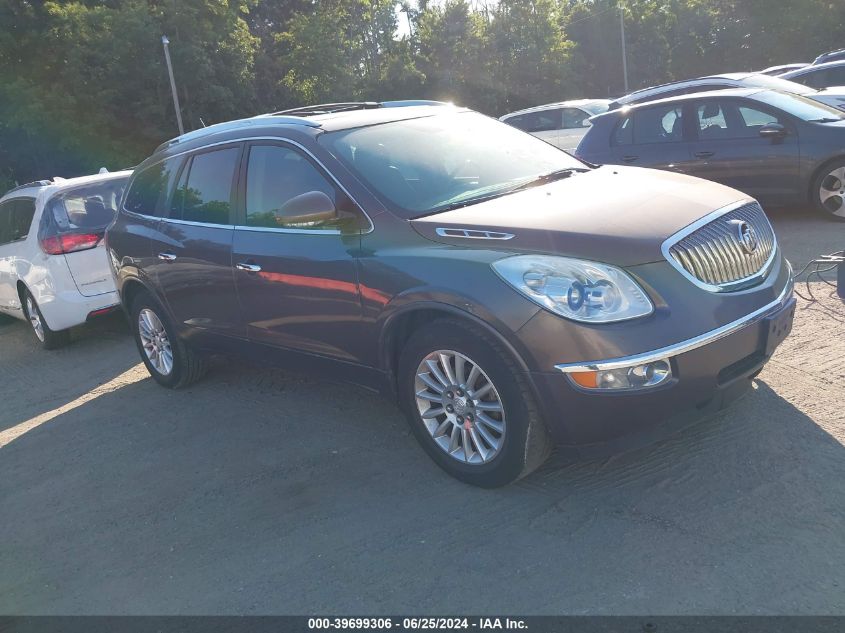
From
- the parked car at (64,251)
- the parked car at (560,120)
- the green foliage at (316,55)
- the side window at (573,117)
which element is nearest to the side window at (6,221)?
the parked car at (64,251)

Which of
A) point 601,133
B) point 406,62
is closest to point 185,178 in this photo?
point 601,133

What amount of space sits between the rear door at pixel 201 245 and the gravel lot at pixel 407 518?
76 centimetres

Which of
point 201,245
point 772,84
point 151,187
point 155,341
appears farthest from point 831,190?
point 155,341

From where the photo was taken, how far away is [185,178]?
5.70 m

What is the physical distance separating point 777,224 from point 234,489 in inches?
275

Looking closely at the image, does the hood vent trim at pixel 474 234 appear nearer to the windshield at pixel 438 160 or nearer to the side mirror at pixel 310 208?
the windshield at pixel 438 160

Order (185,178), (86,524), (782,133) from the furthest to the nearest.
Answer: (782,133), (185,178), (86,524)

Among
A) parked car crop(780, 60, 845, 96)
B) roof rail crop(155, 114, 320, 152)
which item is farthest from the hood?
parked car crop(780, 60, 845, 96)

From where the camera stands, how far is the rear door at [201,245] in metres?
5.14

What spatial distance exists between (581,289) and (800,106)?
274 inches

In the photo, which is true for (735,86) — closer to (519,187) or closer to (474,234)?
(519,187)

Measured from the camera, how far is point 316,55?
4162cm

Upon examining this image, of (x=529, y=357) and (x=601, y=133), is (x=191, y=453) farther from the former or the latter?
(x=601, y=133)
